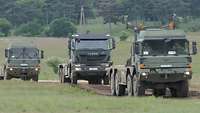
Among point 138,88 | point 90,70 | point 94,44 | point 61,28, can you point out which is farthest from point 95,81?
point 61,28

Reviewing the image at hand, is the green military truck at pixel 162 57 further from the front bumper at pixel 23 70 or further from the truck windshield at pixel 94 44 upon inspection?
the front bumper at pixel 23 70

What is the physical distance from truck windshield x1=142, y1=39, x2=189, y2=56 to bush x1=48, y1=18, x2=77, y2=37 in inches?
3542

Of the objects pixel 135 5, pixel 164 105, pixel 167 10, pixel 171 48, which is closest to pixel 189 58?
pixel 171 48

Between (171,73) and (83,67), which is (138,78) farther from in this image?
(83,67)

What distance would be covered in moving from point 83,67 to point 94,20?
99.6 m

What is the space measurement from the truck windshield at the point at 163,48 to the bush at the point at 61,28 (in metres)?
90.0

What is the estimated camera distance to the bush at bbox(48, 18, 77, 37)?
11888 cm

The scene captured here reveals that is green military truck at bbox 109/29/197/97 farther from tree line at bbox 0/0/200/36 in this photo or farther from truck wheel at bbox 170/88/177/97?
tree line at bbox 0/0/200/36

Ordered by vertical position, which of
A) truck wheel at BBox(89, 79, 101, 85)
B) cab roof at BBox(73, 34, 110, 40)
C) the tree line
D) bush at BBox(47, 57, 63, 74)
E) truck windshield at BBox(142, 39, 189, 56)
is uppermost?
the tree line

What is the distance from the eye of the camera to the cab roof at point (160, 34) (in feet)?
92.0

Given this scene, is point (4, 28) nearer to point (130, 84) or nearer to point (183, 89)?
point (130, 84)

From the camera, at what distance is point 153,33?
28219 millimetres

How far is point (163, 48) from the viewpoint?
28047 mm

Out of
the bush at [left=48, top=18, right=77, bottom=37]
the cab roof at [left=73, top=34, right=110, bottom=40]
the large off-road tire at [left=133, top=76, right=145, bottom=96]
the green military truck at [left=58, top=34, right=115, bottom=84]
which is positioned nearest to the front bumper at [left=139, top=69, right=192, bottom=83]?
the large off-road tire at [left=133, top=76, right=145, bottom=96]
